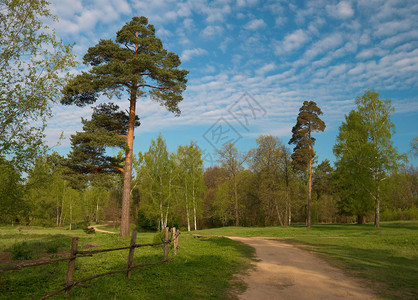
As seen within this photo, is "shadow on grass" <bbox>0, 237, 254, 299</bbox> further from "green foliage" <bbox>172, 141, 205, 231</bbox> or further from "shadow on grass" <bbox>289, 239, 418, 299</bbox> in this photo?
"green foliage" <bbox>172, 141, 205, 231</bbox>

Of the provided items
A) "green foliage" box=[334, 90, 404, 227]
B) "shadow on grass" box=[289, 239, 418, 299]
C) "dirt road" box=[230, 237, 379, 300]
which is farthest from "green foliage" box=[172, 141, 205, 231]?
"dirt road" box=[230, 237, 379, 300]

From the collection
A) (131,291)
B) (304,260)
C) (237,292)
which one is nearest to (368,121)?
(304,260)

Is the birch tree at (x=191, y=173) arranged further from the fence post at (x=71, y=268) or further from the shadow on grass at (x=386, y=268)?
the fence post at (x=71, y=268)

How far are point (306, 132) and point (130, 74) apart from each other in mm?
25136

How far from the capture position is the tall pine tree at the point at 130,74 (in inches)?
711

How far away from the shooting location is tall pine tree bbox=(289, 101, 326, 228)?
34.3 m

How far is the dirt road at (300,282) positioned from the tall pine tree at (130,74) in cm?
1234

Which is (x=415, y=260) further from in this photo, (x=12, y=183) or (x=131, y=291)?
(x=12, y=183)

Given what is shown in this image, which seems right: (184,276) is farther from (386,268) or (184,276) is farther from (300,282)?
(386,268)

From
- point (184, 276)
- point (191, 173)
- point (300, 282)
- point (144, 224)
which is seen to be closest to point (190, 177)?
point (191, 173)

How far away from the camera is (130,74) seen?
1797 cm

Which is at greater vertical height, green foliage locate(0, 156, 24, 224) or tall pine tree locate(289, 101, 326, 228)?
tall pine tree locate(289, 101, 326, 228)

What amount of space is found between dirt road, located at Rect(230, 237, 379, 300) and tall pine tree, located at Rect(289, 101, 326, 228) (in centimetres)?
2426

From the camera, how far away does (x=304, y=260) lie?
1191 cm
